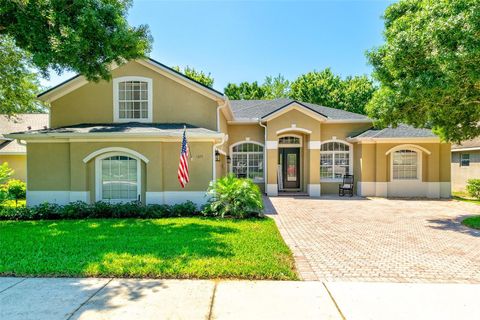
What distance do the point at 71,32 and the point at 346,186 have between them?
15165 mm

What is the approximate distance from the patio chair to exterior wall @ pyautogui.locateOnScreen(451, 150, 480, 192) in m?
10.8

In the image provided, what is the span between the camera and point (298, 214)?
11.4 m

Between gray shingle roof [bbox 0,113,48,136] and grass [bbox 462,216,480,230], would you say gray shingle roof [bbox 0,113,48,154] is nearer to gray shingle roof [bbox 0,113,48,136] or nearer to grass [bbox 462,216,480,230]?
gray shingle roof [bbox 0,113,48,136]

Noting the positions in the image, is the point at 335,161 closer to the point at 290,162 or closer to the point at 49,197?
the point at 290,162

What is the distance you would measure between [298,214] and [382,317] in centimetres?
756

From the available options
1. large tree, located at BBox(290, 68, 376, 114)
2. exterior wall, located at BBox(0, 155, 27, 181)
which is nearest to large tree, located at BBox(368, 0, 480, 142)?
exterior wall, located at BBox(0, 155, 27, 181)

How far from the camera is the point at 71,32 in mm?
9102

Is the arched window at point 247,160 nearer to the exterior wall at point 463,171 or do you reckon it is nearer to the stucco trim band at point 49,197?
the stucco trim band at point 49,197

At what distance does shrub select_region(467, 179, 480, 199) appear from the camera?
17.6 meters

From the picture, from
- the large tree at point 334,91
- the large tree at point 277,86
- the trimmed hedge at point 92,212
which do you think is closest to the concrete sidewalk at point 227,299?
the trimmed hedge at point 92,212

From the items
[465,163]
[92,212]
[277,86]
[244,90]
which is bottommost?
[92,212]

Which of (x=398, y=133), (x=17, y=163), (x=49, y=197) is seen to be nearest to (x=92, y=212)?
(x=49, y=197)

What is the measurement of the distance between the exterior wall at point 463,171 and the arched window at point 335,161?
1070cm

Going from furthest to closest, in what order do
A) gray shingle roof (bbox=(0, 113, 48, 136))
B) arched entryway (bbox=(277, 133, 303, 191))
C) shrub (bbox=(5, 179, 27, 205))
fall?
gray shingle roof (bbox=(0, 113, 48, 136)) → arched entryway (bbox=(277, 133, 303, 191)) → shrub (bbox=(5, 179, 27, 205))
